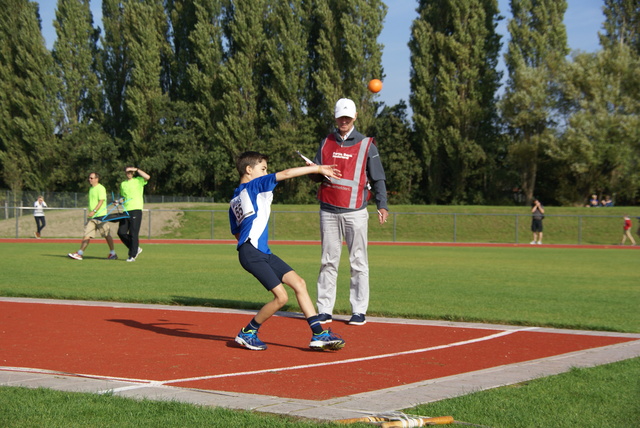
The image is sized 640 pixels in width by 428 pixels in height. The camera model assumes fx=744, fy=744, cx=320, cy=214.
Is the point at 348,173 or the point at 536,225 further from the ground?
the point at 348,173

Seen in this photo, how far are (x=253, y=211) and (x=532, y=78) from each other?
46778 millimetres

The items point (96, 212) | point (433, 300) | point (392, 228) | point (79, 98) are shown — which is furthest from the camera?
point (79, 98)

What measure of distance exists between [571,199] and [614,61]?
374 inches

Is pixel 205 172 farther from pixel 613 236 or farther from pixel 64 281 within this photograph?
pixel 64 281

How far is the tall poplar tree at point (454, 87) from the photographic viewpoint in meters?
51.8

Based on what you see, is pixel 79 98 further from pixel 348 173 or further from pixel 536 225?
pixel 348 173

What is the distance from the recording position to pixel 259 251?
6.63m

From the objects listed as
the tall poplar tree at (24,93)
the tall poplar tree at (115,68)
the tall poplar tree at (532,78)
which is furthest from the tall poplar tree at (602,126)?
the tall poplar tree at (24,93)

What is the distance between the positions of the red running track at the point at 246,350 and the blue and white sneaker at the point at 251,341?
91mm

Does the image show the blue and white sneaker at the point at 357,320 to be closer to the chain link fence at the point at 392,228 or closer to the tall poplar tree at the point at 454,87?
the chain link fence at the point at 392,228

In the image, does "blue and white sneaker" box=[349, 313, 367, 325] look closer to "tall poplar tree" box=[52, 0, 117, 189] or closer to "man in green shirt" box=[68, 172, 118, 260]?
"man in green shirt" box=[68, 172, 118, 260]

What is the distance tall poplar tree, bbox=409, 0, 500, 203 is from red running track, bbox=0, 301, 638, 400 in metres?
44.8

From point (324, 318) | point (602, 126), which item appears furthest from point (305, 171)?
point (602, 126)

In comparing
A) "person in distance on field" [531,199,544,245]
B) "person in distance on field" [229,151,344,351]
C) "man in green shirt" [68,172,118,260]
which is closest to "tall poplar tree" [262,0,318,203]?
"person in distance on field" [531,199,544,245]
